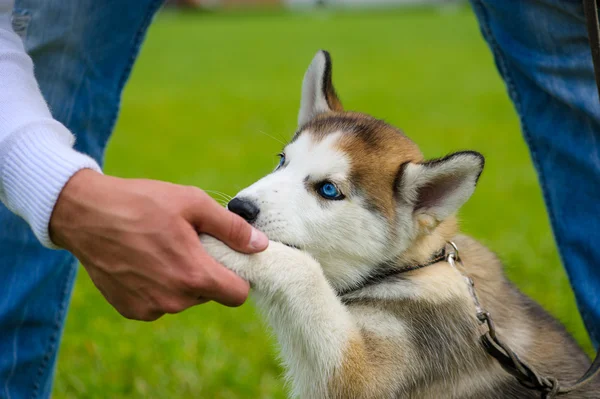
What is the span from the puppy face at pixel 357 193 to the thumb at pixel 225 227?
0.52 meters

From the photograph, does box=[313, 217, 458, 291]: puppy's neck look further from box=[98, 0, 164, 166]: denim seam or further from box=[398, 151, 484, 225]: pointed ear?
box=[98, 0, 164, 166]: denim seam

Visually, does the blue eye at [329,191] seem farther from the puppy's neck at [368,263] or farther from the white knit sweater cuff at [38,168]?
the white knit sweater cuff at [38,168]

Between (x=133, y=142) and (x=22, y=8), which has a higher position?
(x=22, y=8)

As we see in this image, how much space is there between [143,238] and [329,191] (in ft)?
3.89

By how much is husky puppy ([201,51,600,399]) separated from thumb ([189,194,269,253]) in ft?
0.64

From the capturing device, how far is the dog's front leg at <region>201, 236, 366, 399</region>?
2336mm

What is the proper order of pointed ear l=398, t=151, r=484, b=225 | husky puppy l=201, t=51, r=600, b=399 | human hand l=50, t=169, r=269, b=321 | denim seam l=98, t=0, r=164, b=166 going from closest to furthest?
human hand l=50, t=169, r=269, b=321, husky puppy l=201, t=51, r=600, b=399, pointed ear l=398, t=151, r=484, b=225, denim seam l=98, t=0, r=164, b=166

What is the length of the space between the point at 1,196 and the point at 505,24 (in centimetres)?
201

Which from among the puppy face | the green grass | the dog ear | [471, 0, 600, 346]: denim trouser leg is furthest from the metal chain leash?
the green grass

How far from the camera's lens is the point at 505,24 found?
2.94m

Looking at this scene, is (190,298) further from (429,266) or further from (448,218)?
(448,218)

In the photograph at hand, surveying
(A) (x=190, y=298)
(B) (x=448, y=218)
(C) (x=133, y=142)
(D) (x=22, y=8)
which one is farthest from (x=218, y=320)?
(C) (x=133, y=142)

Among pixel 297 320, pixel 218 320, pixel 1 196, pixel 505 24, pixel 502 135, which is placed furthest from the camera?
pixel 502 135

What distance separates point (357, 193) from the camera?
9.48 ft
